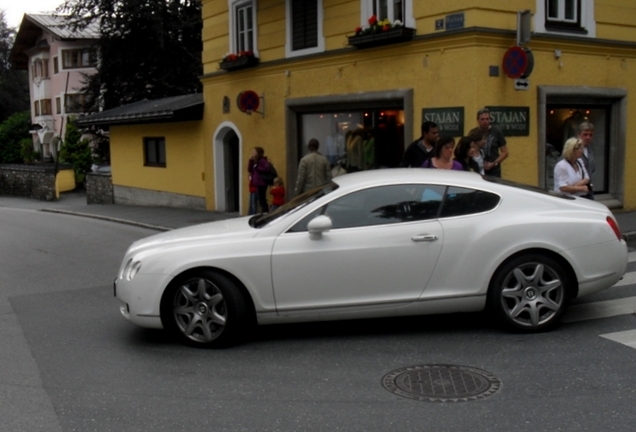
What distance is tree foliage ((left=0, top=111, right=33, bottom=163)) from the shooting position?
190 feet

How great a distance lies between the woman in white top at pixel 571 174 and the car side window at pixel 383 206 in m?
2.54

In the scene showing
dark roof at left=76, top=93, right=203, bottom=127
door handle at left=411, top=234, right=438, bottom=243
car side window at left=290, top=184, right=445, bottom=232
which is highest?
dark roof at left=76, top=93, right=203, bottom=127

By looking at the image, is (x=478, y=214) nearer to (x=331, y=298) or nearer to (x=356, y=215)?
(x=356, y=215)

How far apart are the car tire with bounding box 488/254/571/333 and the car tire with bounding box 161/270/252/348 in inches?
84.8

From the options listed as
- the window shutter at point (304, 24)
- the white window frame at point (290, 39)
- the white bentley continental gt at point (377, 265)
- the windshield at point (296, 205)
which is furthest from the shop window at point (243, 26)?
the white bentley continental gt at point (377, 265)

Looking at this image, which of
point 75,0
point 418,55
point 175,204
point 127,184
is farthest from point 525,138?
point 75,0

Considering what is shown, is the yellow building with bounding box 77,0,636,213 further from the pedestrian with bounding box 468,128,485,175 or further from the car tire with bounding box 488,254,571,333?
the car tire with bounding box 488,254,571,333

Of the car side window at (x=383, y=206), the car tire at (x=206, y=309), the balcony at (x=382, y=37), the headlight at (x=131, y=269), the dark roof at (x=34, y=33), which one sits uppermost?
the dark roof at (x=34, y=33)

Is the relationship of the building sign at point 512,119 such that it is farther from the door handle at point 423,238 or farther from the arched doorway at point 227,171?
the arched doorway at point 227,171

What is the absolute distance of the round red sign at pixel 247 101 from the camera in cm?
1683

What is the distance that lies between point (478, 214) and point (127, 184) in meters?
19.8

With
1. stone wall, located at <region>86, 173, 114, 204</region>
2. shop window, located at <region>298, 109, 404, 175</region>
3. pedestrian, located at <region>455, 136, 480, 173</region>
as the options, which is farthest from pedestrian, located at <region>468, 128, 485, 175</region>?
stone wall, located at <region>86, 173, 114, 204</region>

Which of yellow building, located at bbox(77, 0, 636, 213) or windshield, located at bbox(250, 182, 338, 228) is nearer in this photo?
windshield, located at bbox(250, 182, 338, 228)

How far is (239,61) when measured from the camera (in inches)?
A: 684
